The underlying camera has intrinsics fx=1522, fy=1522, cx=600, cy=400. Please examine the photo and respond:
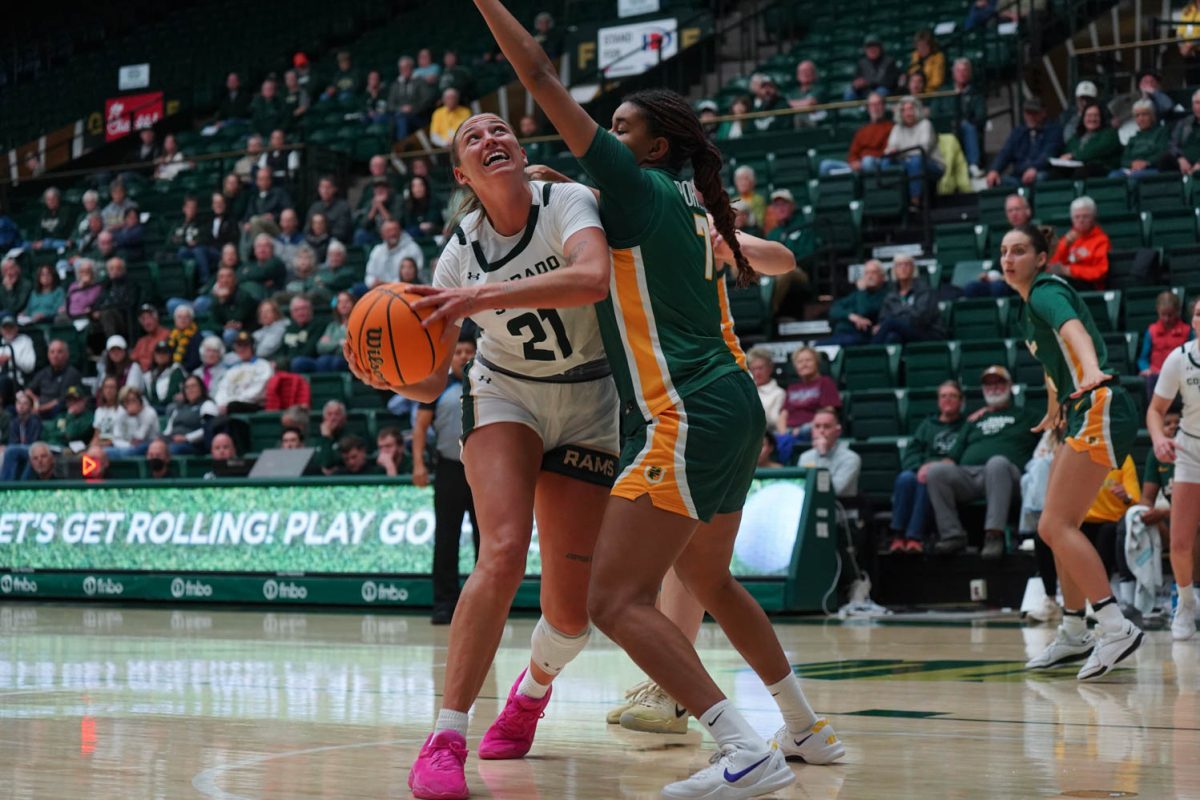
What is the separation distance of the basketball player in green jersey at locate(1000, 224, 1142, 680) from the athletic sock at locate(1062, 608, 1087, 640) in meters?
0.29

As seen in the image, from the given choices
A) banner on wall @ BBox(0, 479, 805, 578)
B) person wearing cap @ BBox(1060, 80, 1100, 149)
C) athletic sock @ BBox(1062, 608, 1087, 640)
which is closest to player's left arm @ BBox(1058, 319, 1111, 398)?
athletic sock @ BBox(1062, 608, 1087, 640)

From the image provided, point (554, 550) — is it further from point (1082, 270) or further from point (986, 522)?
point (1082, 270)

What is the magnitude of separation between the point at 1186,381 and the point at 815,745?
5.22 metres

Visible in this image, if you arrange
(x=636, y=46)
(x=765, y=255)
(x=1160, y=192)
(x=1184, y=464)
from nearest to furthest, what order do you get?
(x=765, y=255), (x=1184, y=464), (x=1160, y=192), (x=636, y=46)

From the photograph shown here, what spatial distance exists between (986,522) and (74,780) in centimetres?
793

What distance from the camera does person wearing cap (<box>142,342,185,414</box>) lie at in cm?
1645

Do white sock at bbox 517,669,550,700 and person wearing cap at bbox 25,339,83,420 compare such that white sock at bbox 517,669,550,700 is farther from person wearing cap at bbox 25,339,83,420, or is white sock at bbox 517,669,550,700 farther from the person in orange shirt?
person wearing cap at bbox 25,339,83,420

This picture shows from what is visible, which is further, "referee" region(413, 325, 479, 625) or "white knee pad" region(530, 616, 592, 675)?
"referee" region(413, 325, 479, 625)

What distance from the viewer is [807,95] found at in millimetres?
Result: 17578

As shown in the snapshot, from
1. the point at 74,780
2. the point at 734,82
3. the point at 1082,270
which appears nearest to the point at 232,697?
the point at 74,780

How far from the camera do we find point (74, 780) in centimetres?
376

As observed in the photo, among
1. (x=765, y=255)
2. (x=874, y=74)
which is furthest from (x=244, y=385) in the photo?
(x=765, y=255)

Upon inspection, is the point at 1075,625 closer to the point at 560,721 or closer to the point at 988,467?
the point at 560,721

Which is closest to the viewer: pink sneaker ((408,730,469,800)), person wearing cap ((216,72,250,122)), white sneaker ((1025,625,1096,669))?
pink sneaker ((408,730,469,800))
